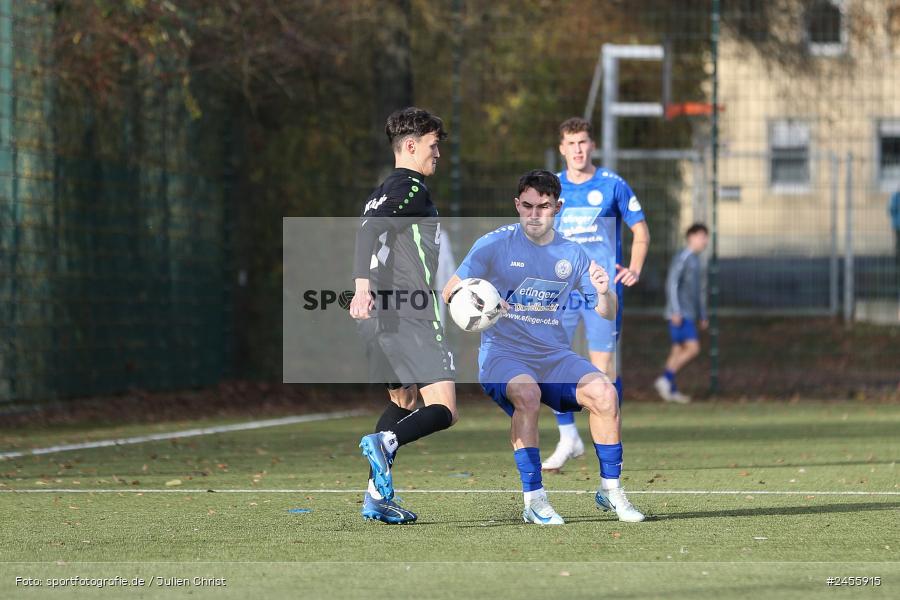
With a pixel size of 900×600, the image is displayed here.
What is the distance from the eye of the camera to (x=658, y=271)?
18.8 meters

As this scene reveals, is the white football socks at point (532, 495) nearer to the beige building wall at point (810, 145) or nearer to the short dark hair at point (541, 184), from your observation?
the short dark hair at point (541, 184)

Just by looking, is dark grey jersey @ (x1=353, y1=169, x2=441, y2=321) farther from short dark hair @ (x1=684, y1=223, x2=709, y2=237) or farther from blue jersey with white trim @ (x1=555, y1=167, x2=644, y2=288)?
short dark hair @ (x1=684, y1=223, x2=709, y2=237)

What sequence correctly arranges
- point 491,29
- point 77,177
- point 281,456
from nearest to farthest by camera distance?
point 281,456 < point 77,177 < point 491,29

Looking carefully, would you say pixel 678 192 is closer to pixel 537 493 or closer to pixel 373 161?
pixel 373 161

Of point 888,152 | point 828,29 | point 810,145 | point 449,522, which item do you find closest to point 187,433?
point 449,522

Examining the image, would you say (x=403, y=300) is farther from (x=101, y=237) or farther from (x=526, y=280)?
(x=101, y=237)

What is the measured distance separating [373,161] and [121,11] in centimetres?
402

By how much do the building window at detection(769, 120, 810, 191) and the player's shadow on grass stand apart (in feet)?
33.4

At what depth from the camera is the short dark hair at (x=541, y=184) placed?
759cm

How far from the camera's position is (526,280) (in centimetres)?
760

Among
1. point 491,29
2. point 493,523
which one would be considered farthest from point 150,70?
point 493,523

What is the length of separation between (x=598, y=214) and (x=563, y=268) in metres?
2.55

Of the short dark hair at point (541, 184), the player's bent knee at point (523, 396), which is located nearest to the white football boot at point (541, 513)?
the player's bent knee at point (523, 396)

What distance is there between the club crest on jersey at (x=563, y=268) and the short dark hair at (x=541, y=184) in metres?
0.32
